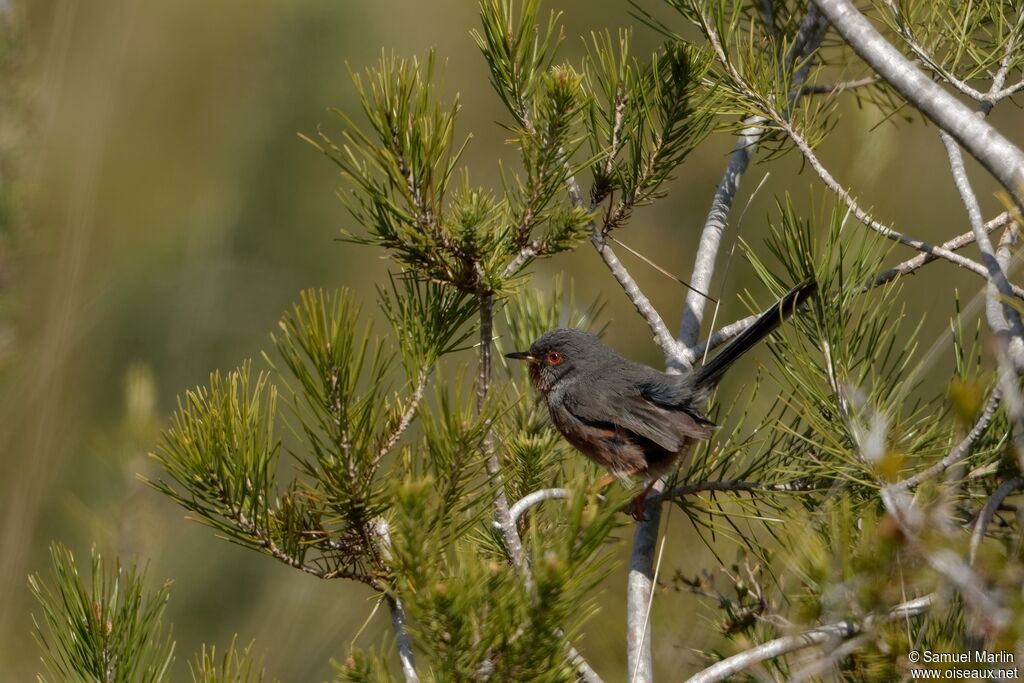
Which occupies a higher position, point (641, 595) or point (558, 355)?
point (558, 355)

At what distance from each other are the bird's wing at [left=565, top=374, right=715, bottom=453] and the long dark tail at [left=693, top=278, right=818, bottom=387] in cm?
13

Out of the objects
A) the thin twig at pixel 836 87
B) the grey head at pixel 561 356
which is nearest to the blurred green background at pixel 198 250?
the thin twig at pixel 836 87

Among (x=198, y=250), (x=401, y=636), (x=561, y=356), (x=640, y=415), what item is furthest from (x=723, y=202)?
(x=198, y=250)

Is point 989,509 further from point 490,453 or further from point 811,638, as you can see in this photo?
point 490,453

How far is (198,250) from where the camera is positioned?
3.53 m

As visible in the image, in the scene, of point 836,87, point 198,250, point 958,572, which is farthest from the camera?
point 198,250

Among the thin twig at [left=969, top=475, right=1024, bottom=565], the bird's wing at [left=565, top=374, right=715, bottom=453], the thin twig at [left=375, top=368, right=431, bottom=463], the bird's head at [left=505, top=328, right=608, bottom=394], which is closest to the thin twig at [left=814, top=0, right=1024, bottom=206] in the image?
the thin twig at [left=969, top=475, right=1024, bottom=565]

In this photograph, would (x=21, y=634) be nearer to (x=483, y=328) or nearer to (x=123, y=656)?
(x=123, y=656)

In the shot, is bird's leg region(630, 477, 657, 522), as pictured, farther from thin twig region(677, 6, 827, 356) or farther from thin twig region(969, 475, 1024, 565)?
thin twig region(969, 475, 1024, 565)

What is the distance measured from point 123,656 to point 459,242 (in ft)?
2.29

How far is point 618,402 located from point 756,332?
3.09 feet

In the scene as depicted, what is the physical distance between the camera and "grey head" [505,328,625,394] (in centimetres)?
229

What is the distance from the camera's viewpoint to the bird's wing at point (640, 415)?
8.05 ft

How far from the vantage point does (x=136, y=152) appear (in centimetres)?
488
